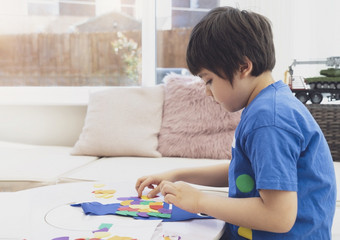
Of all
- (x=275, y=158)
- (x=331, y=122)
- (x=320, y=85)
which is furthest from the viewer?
(x=320, y=85)

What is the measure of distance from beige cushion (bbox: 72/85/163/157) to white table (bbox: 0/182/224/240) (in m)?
1.14

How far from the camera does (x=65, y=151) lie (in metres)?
2.54

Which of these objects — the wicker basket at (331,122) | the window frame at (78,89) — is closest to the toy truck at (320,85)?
the wicker basket at (331,122)

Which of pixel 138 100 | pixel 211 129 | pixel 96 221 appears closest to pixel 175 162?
pixel 211 129

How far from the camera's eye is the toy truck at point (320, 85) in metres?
2.39

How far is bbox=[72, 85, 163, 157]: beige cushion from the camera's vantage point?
2.33 meters

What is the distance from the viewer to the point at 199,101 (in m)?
2.35

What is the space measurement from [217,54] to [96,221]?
489mm

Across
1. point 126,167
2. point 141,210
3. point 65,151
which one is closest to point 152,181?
point 141,210

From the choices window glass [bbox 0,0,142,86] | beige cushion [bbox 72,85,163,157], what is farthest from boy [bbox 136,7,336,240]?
window glass [bbox 0,0,142,86]

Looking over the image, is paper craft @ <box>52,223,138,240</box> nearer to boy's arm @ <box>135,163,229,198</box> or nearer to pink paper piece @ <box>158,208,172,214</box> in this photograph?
pink paper piece @ <box>158,208,172,214</box>

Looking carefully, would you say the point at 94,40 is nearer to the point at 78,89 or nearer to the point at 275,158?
the point at 78,89

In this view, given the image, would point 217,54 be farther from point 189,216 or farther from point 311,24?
point 311,24

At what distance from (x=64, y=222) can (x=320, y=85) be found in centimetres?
192
